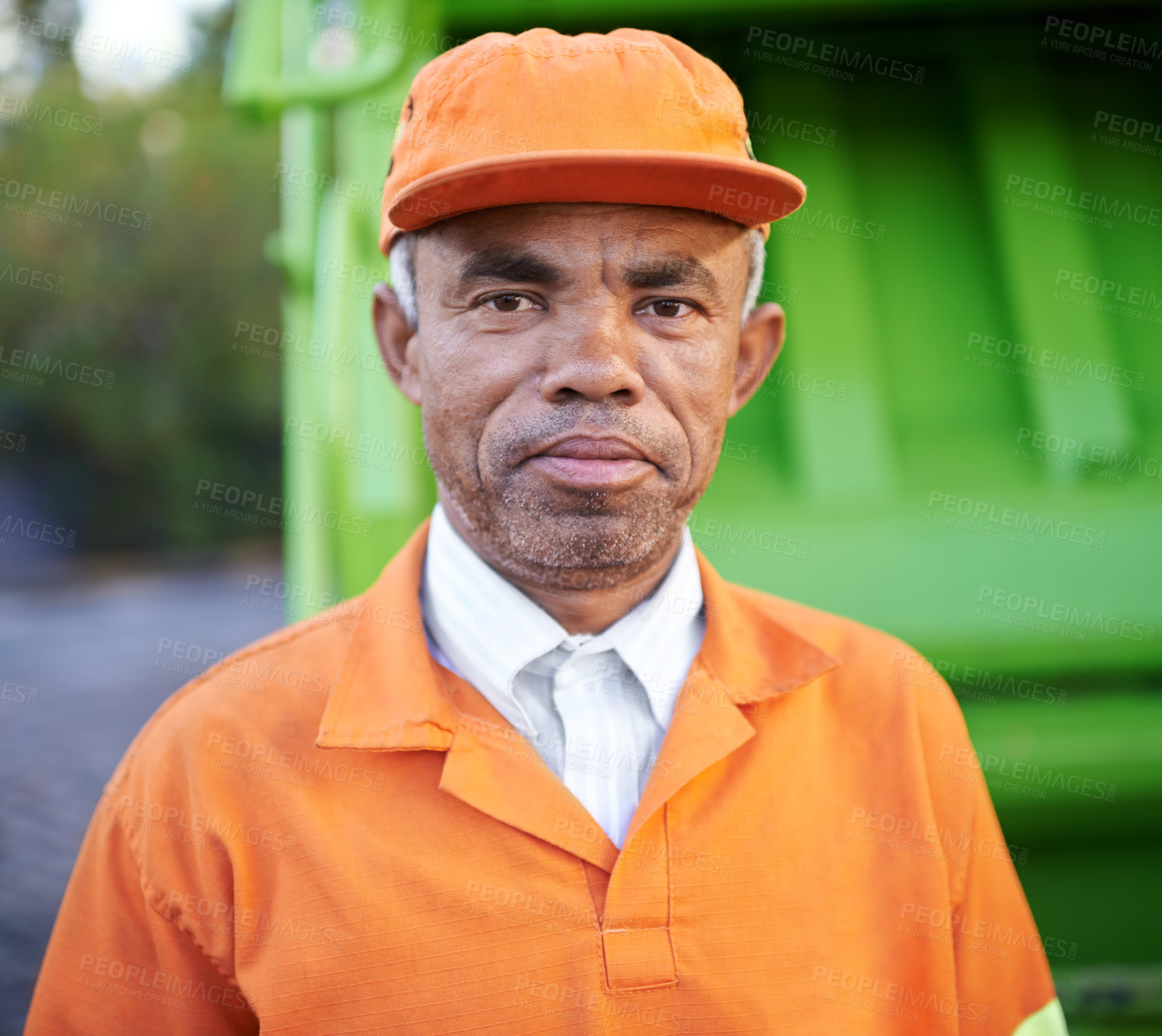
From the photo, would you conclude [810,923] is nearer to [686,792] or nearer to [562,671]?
[686,792]

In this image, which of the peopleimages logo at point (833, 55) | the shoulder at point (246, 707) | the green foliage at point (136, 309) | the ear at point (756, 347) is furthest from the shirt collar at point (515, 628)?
the green foliage at point (136, 309)

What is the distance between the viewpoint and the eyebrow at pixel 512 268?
1.02 m

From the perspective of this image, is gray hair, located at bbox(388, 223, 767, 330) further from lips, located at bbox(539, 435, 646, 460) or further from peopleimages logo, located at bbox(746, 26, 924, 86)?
peopleimages logo, located at bbox(746, 26, 924, 86)

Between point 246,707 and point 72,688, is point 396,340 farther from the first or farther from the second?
point 72,688

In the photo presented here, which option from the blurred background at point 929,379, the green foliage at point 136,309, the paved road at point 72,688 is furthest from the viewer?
the green foliage at point 136,309

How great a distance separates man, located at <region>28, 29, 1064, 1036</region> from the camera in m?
0.98

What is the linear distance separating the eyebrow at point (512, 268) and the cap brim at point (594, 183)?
0.16 ft

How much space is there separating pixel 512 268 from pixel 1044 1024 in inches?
41.0

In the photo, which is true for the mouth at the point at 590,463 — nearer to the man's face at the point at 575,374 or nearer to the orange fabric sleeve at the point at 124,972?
the man's face at the point at 575,374

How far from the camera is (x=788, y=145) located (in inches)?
81.7

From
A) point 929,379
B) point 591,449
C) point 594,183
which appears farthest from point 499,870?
point 929,379

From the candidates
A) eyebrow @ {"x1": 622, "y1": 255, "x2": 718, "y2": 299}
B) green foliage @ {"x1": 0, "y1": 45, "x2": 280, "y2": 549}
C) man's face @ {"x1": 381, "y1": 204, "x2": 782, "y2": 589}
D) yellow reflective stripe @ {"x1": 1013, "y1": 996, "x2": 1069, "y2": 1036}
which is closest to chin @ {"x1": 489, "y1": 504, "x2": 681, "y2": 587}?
man's face @ {"x1": 381, "y1": 204, "x2": 782, "y2": 589}

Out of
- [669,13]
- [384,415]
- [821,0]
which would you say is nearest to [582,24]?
[669,13]

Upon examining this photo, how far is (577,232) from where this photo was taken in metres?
1.02
